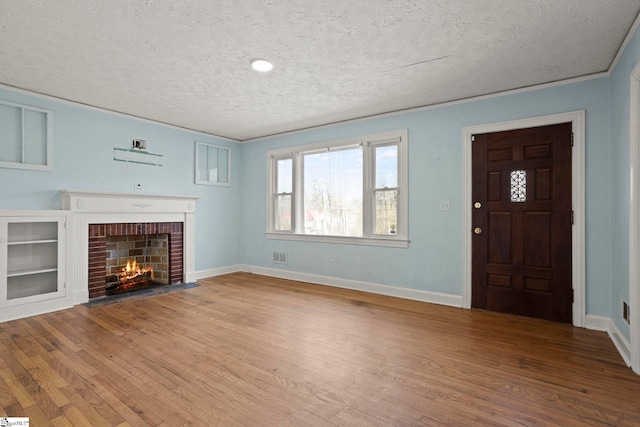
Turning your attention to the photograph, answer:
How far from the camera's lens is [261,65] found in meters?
3.12

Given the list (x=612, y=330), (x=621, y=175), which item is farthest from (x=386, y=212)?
(x=612, y=330)

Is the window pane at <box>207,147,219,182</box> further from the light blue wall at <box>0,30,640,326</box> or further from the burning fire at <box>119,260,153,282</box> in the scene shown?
the burning fire at <box>119,260,153,282</box>

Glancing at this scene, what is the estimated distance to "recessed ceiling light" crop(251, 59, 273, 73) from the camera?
10.00ft

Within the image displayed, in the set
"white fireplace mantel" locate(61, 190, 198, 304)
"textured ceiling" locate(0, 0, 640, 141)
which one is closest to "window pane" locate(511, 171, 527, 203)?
"textured ceiling" locate(0, 0, 640, 141)

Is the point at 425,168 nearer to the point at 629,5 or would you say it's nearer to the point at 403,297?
the point at 403,297

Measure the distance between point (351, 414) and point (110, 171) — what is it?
445 cm

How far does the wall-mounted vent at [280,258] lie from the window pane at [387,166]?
82.3 inches

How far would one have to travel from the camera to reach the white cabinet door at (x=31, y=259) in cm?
344

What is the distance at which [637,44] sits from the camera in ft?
→ 7.79

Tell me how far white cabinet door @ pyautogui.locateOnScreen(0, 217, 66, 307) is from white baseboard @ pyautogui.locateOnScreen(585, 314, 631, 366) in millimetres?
5605

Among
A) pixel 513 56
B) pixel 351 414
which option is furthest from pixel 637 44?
pixel 351 414

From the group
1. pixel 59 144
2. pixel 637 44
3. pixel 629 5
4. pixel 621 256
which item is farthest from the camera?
pixel 59 144

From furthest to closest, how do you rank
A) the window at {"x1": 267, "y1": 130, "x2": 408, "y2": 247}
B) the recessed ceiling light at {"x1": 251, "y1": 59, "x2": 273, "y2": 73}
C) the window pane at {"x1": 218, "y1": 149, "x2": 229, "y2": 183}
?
the window pane at {"x1": 218, "y1": 149, "x2": 229, "y2": 183} < the window at {"x1": 267, "y1": 130, "x2": 408, "y2": 247} < the recessed ceiling light at {"x1": 251, "y1": 59, "x2": 273, "y2": 73}

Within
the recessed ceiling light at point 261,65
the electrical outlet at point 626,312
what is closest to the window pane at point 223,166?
the recessed ceiling light at point 261,65
